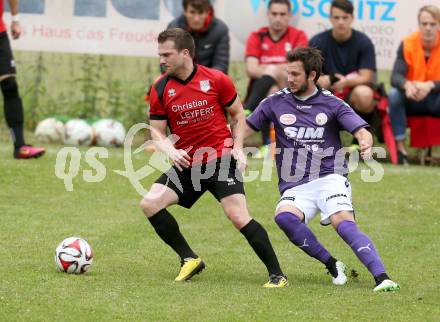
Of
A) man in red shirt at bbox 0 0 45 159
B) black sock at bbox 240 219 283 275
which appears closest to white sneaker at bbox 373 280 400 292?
black sock at bbox 240 219 283 275

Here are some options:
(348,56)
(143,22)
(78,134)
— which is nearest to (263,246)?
(348,56)

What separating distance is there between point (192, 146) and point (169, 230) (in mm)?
610

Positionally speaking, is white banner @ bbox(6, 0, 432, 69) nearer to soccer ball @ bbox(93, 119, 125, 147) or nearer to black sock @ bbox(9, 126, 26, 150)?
soccer ball @ bbox(93, 119, 125, 147)

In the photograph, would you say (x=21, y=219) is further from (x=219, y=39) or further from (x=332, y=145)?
(x=219, y=39)

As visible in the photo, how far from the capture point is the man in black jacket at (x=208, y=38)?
42.5ft

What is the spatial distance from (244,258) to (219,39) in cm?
513

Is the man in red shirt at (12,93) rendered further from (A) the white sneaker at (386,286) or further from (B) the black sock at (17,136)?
(A) the white sneaker at (386,286)

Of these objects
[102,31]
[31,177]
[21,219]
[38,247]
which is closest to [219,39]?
[102,31]

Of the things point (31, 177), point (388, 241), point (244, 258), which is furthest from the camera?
point (31, 177)

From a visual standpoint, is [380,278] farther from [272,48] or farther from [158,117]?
[272,48]

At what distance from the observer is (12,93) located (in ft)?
38.8

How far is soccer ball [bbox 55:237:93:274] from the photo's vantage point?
24.6ft

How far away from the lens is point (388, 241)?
29.8ft

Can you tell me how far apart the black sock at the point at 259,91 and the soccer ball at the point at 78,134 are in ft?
6.47
